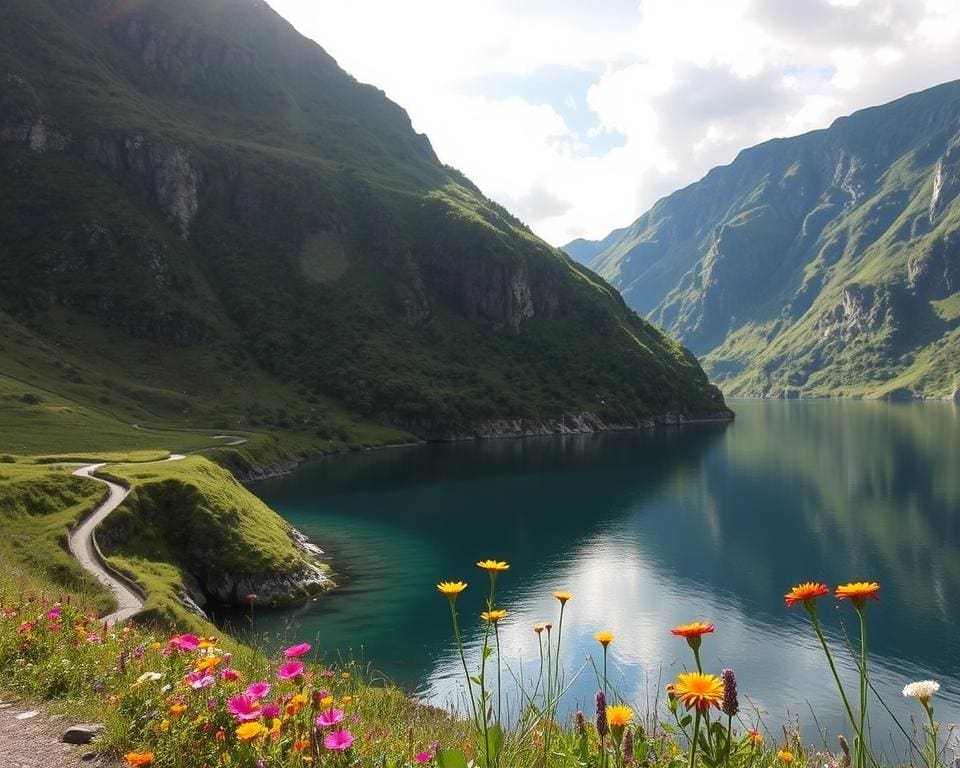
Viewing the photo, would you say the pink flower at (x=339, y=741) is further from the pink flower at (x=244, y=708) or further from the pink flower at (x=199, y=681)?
the pink flower at (x=199, y=681)

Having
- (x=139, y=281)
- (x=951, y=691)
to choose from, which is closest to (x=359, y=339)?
Result: (x=139, y=281)

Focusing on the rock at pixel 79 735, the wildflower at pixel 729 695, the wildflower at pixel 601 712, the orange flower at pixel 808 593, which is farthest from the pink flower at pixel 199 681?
the orange flower at pixel 808 593

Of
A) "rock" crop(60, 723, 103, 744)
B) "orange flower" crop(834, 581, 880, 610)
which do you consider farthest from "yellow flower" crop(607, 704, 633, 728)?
"rock" crop(60, 723, 103, 744)

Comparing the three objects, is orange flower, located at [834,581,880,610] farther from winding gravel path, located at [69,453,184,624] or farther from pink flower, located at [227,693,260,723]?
winding gravel path, located at [69,453,184,624]

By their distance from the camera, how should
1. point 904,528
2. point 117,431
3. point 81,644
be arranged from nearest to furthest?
point 81,644, point 904,528, point 117,431

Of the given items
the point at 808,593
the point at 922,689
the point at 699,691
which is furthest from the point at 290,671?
the point at 922,689

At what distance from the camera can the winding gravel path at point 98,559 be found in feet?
102

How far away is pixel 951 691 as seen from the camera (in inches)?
1355

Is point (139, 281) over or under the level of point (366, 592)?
over

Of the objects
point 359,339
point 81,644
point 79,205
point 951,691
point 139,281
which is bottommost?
point 951,691

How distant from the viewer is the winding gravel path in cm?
3101

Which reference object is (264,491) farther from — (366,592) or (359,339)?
(359,339)

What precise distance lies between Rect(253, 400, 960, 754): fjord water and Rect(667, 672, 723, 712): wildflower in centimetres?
540

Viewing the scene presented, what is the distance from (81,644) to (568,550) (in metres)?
55.8
